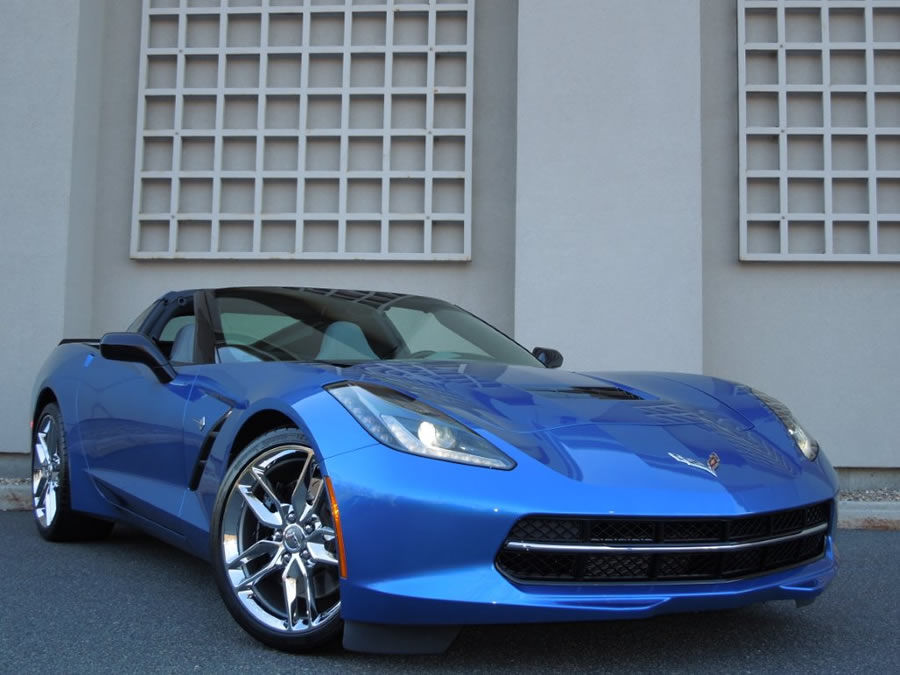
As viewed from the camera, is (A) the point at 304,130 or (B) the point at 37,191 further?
(A) the point at 304,130

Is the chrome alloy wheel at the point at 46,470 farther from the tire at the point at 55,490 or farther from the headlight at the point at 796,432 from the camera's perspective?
the headlight at the point at 796,432

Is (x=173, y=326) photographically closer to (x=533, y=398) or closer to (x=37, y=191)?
(x=533, y=398)

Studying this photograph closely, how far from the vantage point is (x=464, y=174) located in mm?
6898

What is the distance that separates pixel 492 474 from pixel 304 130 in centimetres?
536

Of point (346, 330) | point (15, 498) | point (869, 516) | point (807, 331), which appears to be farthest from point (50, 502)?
point (807, 331)

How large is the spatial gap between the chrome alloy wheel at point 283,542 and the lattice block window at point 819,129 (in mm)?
5021

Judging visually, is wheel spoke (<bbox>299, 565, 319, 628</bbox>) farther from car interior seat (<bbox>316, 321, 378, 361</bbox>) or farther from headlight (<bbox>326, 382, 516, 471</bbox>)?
car interior seat (<bbox>316, 321, 378, 361</bbox>)

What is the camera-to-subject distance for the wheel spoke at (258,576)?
2.44 meters

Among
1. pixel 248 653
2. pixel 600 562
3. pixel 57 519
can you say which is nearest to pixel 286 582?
pixel 248 653

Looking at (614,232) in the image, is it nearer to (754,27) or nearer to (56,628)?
(754,27)

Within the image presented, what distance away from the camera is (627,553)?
2.15 m

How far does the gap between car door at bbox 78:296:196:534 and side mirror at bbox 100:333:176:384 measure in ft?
0.13

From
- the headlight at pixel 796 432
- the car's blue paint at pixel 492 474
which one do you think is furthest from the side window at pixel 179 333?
the headlight at pixel 796 432

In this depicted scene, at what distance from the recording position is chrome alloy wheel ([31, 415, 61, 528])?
13.9 feet
